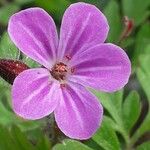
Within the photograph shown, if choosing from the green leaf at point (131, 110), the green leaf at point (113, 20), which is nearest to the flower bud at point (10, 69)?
the green leaf at point (131, 110)

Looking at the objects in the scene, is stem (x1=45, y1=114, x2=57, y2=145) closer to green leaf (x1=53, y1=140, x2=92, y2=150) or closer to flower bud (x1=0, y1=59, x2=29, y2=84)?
green leaf (x1=53, y1=140, x2=92, y2=150)

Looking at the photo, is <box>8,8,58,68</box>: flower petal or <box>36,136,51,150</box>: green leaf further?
<box>36,136,51,150</box>: green leaf

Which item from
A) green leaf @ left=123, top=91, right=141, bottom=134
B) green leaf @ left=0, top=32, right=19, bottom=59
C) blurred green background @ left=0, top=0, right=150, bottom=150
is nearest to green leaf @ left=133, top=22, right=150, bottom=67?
blurred green background @ left=0, top=0, right=150, bottom=150

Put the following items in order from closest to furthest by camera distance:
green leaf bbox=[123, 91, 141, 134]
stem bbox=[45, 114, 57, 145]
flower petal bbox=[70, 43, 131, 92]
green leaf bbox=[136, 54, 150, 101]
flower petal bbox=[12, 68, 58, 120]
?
1. flower petal bbox=[12, 68, 58, 120]
2. flower petal bbox=[70, 43, 131, 92]
3. stem bbox=[45, 114, 57, 145]
4. green leaf bbox=[123, 91, 141, 134]
5. green leaf bbox=[136, 54, 150, 101]

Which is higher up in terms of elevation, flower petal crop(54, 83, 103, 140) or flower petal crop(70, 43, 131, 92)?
flower petal crop(70, 43, 131, 92)

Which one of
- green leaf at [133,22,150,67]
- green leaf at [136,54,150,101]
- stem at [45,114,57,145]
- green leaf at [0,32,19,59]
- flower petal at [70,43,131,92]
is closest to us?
flower petal at [70,43,131,92]

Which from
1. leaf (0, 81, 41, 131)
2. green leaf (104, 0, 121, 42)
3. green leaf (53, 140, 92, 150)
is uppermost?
green leaf (53, 140, 92, 150)

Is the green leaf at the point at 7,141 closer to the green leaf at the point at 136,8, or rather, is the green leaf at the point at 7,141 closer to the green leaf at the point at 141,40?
the green leaf at the point at 141,40
